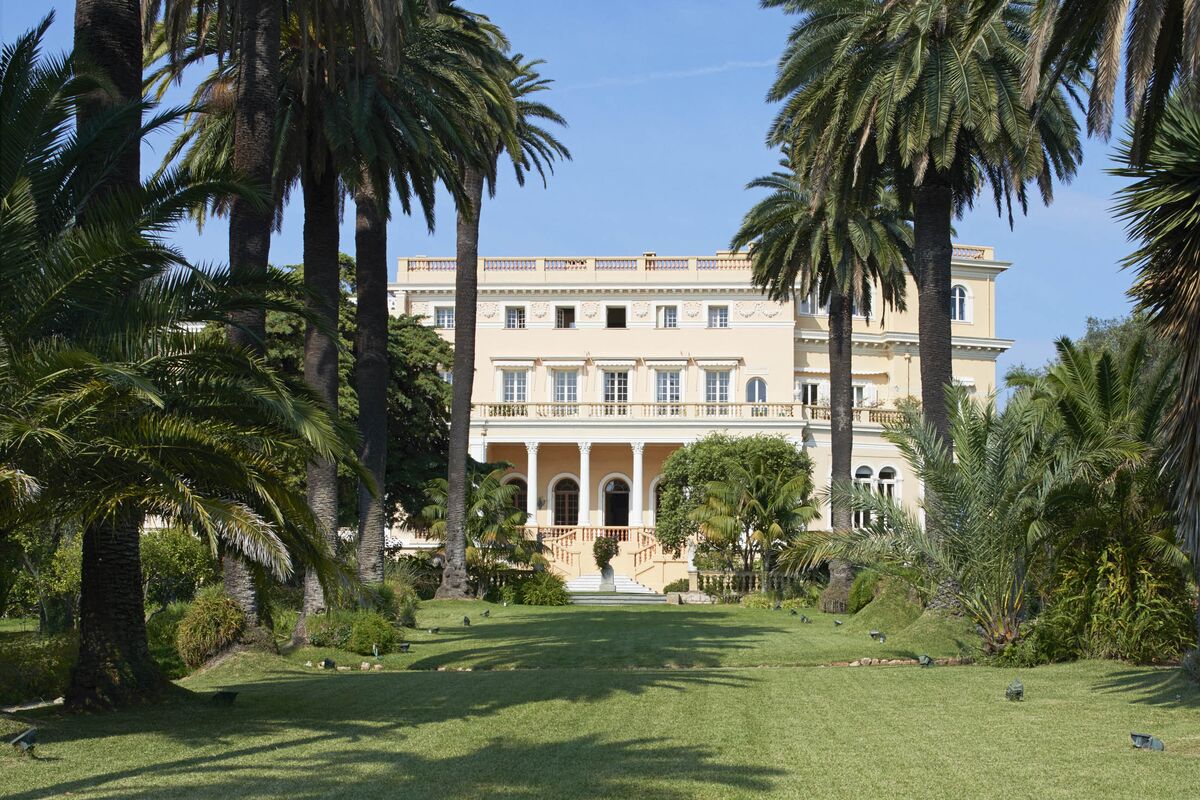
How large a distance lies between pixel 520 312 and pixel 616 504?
386 inches

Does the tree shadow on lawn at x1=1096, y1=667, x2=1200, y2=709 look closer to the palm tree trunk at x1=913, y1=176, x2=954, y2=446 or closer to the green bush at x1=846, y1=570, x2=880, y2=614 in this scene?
the palm tree trunk at x1=913, y1=176, x2=954, y2=446

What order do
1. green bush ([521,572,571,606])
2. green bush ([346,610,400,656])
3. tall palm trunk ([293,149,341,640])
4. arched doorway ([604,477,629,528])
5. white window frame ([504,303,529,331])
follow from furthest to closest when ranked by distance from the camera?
white window frame ([504,303,529,331])
arched doorway ([604,477,629,528])
green bush ([521,572,571,606])
tall palm trunk ([293,149,341,640])
green bush ([346,610,400,656])

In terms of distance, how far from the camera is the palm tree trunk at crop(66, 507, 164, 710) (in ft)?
40.8

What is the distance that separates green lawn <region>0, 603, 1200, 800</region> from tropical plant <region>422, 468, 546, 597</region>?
62.2ft

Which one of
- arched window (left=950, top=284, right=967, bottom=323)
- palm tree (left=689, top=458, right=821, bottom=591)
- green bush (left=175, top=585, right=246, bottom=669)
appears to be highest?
arched window (left=950, top=284, right=967, bottom=323)

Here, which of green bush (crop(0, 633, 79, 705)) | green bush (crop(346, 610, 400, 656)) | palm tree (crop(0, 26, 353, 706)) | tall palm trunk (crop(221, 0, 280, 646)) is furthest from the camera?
green bush (crop(346, 610, 400, 656))

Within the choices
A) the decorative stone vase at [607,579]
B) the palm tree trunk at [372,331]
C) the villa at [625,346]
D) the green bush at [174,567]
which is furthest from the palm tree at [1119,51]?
the villa at [625,346]

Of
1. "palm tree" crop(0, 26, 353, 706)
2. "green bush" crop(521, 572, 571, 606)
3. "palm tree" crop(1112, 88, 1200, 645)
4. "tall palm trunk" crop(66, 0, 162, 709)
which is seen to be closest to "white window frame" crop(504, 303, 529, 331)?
"green bush" crop(521, 572, 571, 606)

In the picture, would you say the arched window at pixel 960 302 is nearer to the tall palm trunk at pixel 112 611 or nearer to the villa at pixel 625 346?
the villa at pixel 625 346

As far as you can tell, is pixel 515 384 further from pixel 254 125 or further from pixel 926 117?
pixel 254 125

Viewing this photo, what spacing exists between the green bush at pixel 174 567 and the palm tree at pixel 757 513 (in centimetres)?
1564

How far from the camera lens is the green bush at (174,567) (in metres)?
23.7

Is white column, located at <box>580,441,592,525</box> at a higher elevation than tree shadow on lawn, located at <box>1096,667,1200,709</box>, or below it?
higher

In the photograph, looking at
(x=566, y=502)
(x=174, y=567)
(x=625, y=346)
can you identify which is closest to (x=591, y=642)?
(x=174, y=567)
